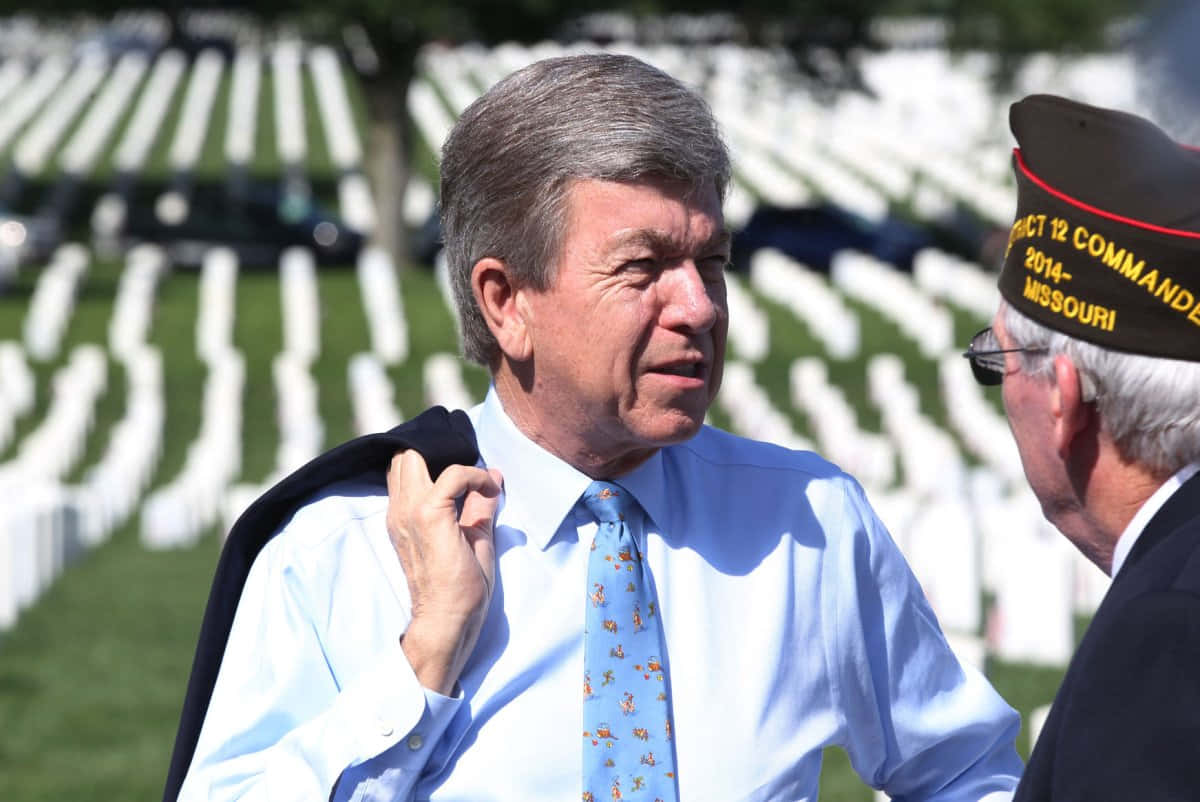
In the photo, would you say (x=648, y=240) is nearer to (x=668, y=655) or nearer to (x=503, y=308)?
(x=503, y=308)

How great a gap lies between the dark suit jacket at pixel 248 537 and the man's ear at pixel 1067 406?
0.93m

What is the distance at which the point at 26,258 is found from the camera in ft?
101

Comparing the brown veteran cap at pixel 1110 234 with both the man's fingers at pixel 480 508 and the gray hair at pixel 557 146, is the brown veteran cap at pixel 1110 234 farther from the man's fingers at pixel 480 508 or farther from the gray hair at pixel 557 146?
the man's fingers at pixel 480 508

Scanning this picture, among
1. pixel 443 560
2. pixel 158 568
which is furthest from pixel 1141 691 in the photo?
pixel 158 568

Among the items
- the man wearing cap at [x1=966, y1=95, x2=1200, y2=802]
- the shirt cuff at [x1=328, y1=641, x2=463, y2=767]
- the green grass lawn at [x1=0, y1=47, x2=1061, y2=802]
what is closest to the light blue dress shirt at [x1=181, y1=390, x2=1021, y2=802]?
the shirt cuff at [x1=328, y1=641, x2=463, y2=767]

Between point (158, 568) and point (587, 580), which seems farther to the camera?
point (158, 568)

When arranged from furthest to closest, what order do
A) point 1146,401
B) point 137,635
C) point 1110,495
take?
point 137,635 < point 1110,495 < point 1146,401

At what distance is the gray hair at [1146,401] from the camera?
250 centimetres

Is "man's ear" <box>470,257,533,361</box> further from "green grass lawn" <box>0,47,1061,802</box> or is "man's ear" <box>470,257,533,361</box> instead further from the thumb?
"green grass lawn" <box>0,47,1061,802</box>

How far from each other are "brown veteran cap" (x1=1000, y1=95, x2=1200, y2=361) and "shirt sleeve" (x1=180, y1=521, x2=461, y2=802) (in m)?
1.01

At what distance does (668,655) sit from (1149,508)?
0.79 metres

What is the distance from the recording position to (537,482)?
307cm

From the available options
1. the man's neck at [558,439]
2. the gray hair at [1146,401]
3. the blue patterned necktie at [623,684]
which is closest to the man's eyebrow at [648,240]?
the man's neck at [558,439]

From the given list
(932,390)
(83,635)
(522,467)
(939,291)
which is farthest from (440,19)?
(522,467)
